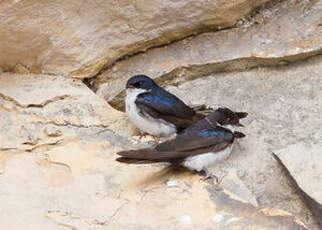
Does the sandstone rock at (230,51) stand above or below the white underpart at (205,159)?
above

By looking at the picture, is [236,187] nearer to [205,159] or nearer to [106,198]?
[205,159]

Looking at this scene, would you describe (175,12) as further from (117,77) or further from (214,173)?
(214,173)

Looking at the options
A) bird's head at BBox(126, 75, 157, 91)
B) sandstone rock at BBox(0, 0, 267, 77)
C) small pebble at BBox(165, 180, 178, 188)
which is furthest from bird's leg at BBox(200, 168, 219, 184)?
sandstone rock at BBox(0, 0, 267, 77)

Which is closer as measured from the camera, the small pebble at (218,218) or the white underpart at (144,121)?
the small pebble at (218,218)

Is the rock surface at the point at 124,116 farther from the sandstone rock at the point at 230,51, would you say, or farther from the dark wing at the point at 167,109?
the dark wing at the point at 167,109

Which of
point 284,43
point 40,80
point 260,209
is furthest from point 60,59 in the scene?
point 260,209

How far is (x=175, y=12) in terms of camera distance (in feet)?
Result: 13.2

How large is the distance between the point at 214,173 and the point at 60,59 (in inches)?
39.1

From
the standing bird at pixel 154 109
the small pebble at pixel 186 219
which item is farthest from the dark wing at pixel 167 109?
the small pebble at pixel 186 219

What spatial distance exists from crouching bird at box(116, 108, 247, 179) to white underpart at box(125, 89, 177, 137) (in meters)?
0.24

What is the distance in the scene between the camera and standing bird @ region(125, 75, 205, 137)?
3.99 m

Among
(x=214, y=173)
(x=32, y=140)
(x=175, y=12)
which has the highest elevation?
(x=175, y=12)

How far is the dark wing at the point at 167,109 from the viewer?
4.00 metres

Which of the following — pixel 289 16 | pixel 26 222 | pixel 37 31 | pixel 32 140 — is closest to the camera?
pixel 26 222
